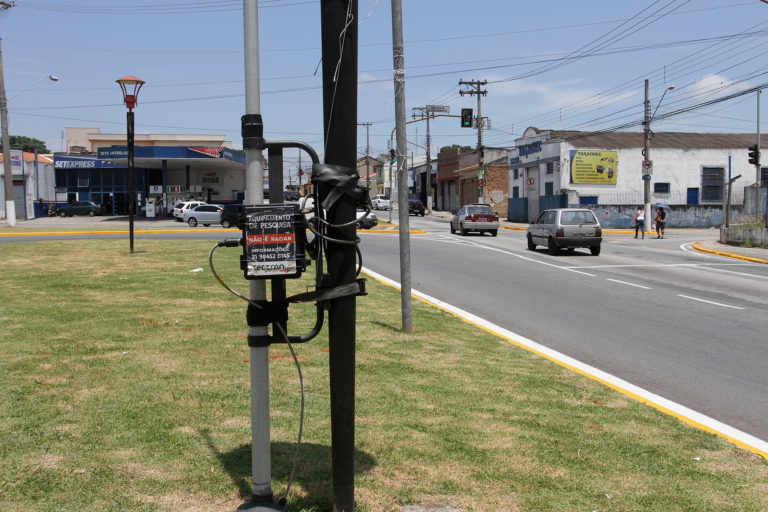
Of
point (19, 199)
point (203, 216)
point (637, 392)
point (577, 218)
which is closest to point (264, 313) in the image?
point (637, 392)

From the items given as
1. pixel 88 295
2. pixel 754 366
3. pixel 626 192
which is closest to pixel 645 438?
pixel 754 366

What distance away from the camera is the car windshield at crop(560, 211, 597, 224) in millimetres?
26781

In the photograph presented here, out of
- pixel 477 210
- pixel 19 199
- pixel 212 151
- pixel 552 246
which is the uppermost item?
pixel 212 151

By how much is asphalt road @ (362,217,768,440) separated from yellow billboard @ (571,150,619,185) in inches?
1011

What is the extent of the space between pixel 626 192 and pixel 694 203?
5.26 meters

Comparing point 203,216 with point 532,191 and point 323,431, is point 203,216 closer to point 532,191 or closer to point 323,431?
point 532,191

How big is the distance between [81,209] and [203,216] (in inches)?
874

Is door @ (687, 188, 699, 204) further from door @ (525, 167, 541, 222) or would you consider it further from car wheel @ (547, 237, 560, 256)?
car wheel @ (547, 237, 560, 256)

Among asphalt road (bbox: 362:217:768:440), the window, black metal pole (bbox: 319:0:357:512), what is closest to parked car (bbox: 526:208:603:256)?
asphalt road (bbox: 362:217:768:440)

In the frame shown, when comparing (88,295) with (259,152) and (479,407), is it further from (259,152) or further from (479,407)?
(259,152)

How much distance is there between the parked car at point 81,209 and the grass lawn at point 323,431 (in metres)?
57.9

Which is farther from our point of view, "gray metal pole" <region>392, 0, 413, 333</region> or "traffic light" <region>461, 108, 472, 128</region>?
"traffic light" <region>461, 108, 472, 128</region>

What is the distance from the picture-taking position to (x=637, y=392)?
7.12 m

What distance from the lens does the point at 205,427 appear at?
5.00m
